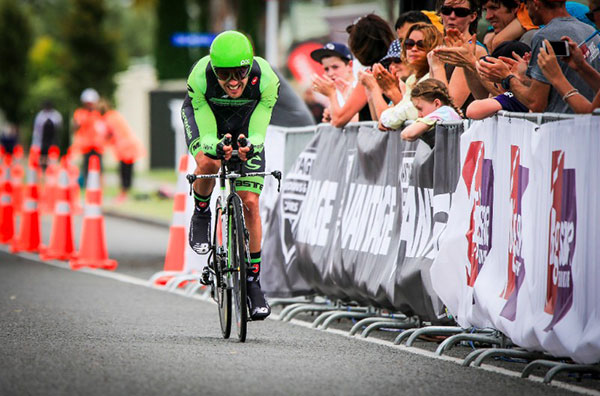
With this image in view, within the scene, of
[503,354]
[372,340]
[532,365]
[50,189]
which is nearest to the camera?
[532,365]

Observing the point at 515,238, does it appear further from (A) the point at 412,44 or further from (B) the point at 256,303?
(A) the point at 412,44

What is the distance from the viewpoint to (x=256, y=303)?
365 inches

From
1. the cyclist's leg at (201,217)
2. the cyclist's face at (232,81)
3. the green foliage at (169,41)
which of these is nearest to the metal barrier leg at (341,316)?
the cyclist's leg at (201,217)

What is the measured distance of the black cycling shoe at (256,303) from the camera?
9180mm

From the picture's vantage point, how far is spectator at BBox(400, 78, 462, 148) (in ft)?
31.1

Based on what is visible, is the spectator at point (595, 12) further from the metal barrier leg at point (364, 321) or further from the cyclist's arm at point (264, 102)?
the metal barrier leg at point (364, 321)

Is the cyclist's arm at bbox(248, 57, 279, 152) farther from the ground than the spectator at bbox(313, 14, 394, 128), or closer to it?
closer to it

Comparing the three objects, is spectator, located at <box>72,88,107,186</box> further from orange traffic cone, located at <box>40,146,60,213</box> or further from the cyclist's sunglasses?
the cyclist's sunglasses

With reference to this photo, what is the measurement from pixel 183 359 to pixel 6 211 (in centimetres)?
1149

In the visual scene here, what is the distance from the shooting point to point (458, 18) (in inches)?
403

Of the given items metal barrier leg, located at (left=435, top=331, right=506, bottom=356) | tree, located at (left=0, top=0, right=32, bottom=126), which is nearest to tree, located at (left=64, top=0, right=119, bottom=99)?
tree, located at (left=0, top=0, right=32, bottom=126)

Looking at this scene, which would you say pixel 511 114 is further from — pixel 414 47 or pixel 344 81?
pixel 344 81

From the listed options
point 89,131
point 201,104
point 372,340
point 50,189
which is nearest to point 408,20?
point 201,104

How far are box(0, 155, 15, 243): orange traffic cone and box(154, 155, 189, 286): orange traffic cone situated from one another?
590 centimetres
